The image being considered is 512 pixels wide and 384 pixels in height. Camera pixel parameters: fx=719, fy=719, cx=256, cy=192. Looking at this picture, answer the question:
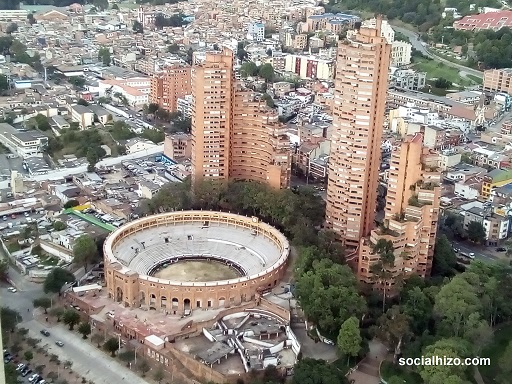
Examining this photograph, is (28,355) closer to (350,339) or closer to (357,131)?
(350,339)

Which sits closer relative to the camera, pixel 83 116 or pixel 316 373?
pixel 316 373

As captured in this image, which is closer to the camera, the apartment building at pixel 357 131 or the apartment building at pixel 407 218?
the apartment building at pixel 407 218

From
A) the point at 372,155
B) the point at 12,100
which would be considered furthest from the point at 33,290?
the point at 12,100

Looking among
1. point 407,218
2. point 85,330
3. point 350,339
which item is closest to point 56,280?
point 85,330

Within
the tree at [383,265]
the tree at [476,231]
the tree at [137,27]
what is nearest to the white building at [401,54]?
the tree at [137,27]

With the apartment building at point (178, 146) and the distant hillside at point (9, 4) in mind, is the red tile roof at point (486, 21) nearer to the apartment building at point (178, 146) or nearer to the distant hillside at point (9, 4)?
the apartment building at point (178, 146)
